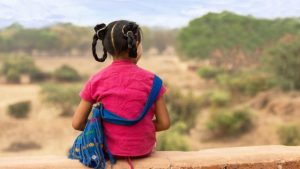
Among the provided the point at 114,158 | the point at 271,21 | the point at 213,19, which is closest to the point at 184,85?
the point at 213,19

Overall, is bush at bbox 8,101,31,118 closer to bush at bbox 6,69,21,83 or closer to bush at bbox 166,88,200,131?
bush at bbox 166,88,200,131

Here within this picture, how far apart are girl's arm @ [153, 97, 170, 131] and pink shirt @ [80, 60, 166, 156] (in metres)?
0.04

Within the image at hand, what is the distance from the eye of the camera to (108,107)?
2.50m

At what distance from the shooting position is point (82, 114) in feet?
8.34

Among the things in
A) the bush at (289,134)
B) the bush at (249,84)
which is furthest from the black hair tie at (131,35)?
the bush at (249,84)

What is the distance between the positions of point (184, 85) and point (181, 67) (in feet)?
17.8

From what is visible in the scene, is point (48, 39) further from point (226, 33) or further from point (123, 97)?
point (123, 97)

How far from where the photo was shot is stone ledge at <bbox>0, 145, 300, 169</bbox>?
247 centimetres

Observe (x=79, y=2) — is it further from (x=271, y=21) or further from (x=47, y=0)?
(x=271, y=21)

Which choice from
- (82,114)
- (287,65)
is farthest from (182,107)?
(82,114)

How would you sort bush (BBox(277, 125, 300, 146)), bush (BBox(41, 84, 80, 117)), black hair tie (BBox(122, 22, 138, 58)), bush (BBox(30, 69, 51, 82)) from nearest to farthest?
black hair tie (BBox(122, 22, 138, 58)) < bush (BBox(277, 125, 300, 146)) < bush (BBox(41, 84, 80, 117)) < bush (BBox(30, 69, 51, 82))

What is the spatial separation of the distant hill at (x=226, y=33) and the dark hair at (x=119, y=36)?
28.4 m

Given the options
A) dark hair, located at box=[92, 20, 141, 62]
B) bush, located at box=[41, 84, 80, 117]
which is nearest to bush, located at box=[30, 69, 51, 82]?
bush, located at box=[41, 84, 80, 117]

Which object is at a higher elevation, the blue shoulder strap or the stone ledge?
the blue shoulder strap
